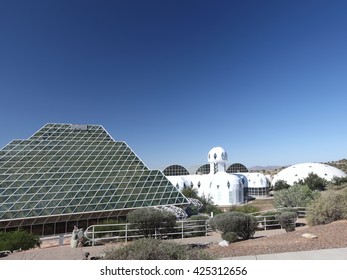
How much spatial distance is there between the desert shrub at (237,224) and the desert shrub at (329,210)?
330 cm

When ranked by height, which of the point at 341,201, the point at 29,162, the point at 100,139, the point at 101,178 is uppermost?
the point at 100,139

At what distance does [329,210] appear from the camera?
10.8 m

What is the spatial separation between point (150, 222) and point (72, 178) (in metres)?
11.5

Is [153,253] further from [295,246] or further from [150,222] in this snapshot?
[150,222]

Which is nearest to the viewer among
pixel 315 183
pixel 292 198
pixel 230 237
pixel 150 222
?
pixel 230 237

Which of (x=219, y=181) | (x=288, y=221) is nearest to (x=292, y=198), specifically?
(x=288, y=221)

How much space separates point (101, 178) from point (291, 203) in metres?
14.3

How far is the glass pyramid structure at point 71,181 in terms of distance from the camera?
16.7 m
